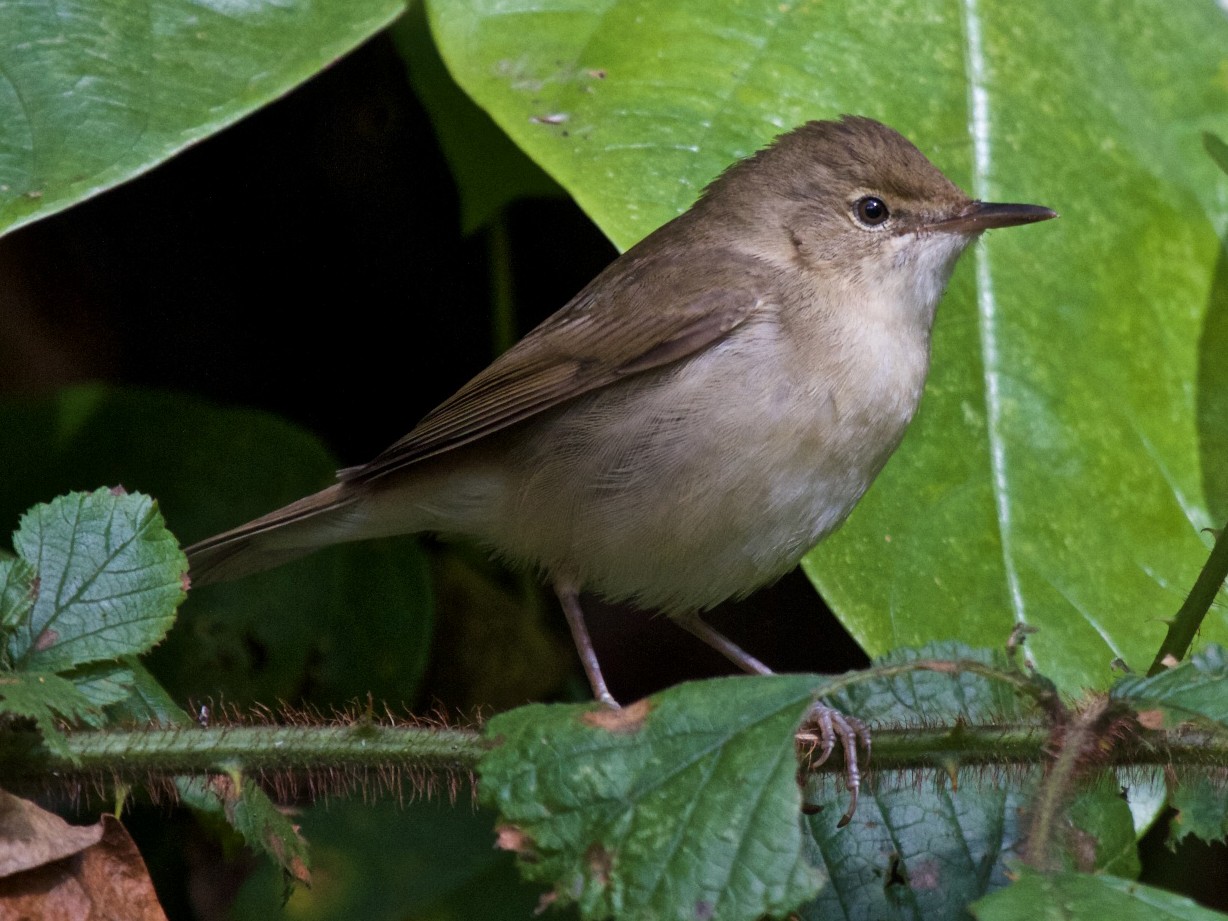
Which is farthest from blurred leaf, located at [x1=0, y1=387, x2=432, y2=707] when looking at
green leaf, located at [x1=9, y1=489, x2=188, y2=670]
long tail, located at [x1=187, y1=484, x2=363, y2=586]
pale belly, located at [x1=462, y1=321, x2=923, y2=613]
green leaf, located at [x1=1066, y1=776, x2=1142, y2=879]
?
green leaf, located at [x1=1066, y1=776, x2=1142, y2=879]

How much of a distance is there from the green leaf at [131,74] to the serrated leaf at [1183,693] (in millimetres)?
1750

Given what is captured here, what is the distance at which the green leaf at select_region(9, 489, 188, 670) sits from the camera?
1.92 meters

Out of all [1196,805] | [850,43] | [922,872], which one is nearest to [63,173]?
[850,43]

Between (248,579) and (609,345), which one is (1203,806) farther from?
(248,579)

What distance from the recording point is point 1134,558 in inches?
112

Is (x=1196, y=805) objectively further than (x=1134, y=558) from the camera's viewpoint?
No

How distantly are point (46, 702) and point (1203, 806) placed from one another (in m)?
1.47

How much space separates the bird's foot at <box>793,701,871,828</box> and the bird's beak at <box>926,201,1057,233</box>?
43.5 inches

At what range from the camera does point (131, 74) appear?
2578 millimetres

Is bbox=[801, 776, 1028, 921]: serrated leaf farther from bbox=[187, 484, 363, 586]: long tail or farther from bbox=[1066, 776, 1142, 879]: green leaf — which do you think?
bbox=[187, 484, 363, 586]: long tail

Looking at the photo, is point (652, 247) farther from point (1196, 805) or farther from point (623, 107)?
point (1196, 805)

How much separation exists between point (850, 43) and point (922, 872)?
1.76 m

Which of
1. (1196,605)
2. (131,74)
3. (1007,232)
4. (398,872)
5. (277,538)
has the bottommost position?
(398,872)

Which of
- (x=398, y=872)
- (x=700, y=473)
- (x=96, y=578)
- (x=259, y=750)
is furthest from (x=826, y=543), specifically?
(x=96, y=578)
